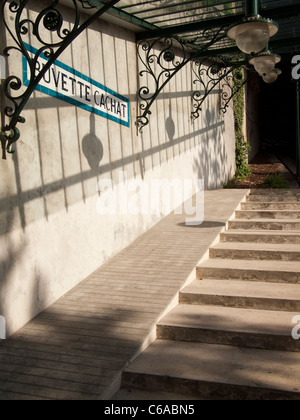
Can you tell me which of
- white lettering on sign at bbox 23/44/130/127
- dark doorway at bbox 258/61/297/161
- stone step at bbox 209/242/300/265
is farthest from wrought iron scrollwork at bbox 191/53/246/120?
dark doorway at bbox 258/61/297/161

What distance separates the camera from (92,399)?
2697 mm

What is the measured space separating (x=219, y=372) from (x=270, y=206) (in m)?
4.45

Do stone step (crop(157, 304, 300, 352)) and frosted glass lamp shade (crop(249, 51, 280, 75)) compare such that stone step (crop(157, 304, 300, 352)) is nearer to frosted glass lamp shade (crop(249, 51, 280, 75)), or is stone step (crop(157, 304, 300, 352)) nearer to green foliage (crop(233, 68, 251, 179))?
frosted glass lamp shade (crop(249, 51, 280, 75))

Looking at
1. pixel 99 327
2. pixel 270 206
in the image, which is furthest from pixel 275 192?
pixel 99 327

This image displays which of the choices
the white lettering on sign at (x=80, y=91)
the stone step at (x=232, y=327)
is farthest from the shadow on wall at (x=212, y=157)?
the stone step at (x=232, y=327)

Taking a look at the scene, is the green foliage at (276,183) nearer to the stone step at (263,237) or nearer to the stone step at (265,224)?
the stone step at (265,224)

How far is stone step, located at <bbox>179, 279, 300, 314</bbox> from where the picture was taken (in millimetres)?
4012

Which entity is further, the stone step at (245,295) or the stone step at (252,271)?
the stone step at (252,271)

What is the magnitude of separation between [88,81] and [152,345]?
3004 mm

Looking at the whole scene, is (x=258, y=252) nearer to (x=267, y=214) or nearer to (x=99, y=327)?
(x=267, y=214)

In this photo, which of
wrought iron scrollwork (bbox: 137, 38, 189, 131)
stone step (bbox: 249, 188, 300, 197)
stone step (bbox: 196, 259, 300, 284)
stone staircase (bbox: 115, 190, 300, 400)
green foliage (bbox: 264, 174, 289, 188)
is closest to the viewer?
stone staircase (bbox: 115, 190, 300, 400)

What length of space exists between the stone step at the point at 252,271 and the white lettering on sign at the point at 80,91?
88.8 inches

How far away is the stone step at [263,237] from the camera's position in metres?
5.57

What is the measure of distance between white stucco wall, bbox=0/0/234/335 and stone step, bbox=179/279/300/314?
4.20 feet
